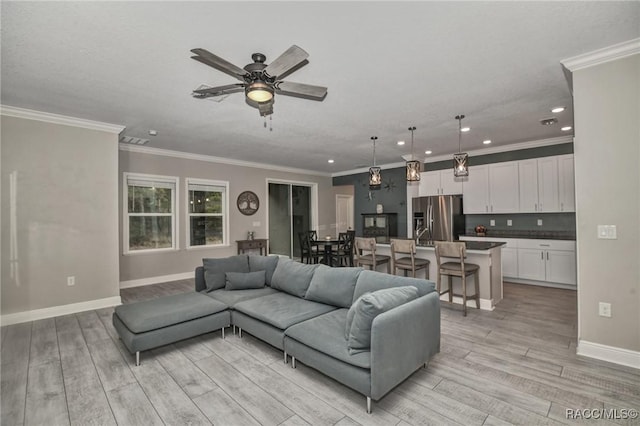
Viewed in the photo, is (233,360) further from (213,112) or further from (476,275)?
(476,275)

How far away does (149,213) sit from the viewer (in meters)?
5.98

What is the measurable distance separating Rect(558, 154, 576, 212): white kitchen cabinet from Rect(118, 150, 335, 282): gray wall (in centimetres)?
612

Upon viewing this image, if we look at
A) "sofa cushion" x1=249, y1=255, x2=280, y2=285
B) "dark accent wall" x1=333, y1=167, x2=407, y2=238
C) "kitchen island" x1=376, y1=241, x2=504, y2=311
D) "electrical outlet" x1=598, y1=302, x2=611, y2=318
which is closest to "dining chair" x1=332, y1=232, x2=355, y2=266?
"dark accent wall" x1=333, y1=167, x2=407, y2=238

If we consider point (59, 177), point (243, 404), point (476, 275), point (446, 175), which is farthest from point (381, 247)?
point (59, 177)

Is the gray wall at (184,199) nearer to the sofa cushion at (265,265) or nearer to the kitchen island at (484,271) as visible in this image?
the sofa cushion at (265,265)

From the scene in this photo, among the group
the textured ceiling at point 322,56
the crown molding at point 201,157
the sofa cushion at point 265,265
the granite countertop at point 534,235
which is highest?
the textured ceiling at point 322,56

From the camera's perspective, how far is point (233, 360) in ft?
9.07

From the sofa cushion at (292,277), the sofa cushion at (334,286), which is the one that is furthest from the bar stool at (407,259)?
the sofa cushion at (292,277)

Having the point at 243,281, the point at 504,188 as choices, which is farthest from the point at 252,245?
the point at 504,188

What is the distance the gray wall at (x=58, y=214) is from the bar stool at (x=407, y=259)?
441cm

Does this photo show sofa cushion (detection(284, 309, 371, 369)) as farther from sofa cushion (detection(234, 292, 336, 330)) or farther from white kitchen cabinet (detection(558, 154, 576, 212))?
white kitchen cabinet (detection(558, 154, 576, 212))

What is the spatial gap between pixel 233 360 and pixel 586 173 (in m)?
3.81

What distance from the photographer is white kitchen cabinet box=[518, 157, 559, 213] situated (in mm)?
5398

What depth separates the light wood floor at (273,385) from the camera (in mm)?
1991
